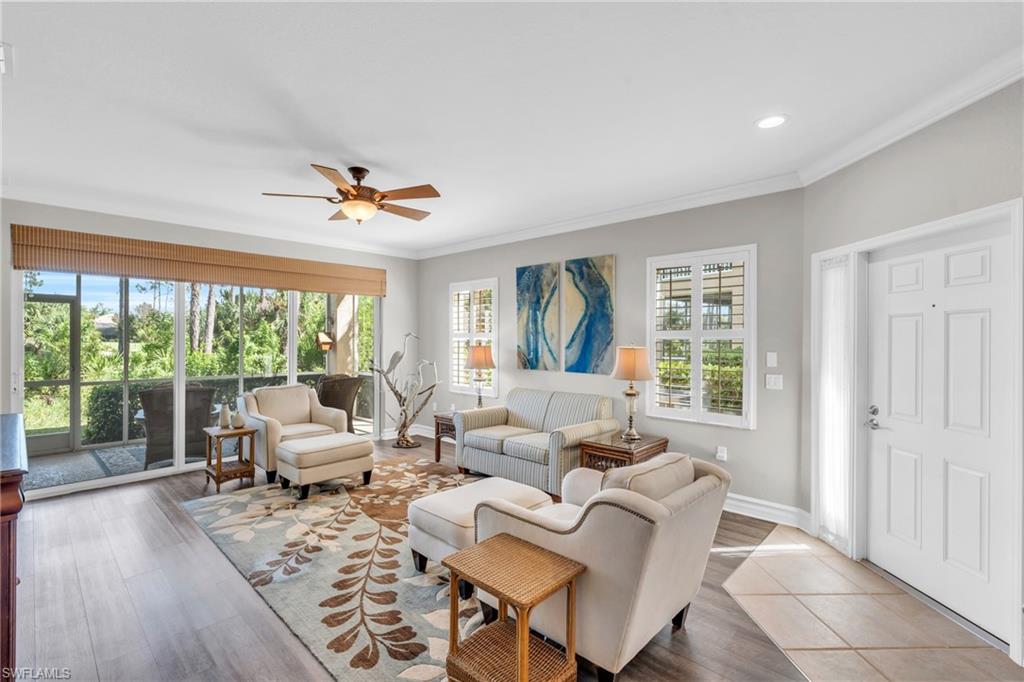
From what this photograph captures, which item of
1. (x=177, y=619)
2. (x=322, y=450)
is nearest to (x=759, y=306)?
(x=322, y=450)

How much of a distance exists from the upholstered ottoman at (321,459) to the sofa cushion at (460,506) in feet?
5.40

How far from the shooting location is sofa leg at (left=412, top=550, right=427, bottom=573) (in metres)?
2.82

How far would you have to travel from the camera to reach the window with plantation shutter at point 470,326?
5.86 meters

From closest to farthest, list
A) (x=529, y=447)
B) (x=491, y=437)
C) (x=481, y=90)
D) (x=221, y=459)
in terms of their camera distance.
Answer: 1. (x=481, y=90)
2. (x=529, y=447)
3. (x=221, y=459)
4. (x=491, y=437)

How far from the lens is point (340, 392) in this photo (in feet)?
18.6

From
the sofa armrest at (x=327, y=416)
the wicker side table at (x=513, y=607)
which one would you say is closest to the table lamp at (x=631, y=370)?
the wicker side table at (x=513, y=607)

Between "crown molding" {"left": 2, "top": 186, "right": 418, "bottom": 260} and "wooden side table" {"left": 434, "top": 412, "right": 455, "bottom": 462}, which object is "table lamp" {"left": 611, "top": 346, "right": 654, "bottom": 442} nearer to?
"wooden side table" {"left": 434, "top": 412, "right": 455, "bottom": 462}

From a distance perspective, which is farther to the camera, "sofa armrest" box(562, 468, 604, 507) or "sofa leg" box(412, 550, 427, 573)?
"sofa leg" box(412, 550, 427, 573)

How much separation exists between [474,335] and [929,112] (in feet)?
15.4

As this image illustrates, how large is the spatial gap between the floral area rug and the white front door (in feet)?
8.38

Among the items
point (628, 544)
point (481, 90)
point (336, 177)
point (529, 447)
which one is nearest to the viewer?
point (628, 544)

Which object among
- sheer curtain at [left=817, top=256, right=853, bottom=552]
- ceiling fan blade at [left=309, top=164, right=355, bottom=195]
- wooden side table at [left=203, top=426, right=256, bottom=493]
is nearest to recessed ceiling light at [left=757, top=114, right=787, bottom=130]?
sheer curtain at [left=817, top=256, right=853, bottom=552]

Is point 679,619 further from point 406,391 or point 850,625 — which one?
point 406,391

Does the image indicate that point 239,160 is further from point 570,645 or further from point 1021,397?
point 1021,397
